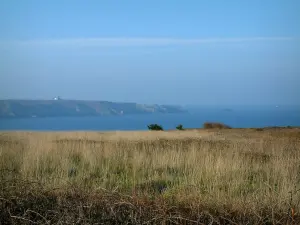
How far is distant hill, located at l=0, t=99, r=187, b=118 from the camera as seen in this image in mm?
30816

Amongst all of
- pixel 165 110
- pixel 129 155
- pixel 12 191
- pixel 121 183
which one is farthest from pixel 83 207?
pixel 165 110

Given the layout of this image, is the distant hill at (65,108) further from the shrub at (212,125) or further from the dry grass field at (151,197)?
the dry grass field at (151,197)

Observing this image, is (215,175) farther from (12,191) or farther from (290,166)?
(12,191)

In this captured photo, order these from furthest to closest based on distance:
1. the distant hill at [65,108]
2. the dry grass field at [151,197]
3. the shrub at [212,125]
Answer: the shrub at [212,125], the distant hill at [65,108], the dry grass field at [151,197]

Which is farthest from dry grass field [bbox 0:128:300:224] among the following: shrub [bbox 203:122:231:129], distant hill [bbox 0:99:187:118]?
shrub [bbox 203:122:231:129]

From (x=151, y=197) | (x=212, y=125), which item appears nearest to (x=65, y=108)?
(x=212, y=125)

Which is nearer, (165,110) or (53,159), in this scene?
(53,159)

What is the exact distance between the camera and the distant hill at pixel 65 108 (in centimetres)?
3082

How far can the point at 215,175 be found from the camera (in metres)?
7.75

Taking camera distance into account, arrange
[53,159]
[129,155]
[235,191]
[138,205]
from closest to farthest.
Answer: [138,205] < [235,191] < [53,159] < [129,155]

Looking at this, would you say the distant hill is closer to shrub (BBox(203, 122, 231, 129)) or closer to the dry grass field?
shrub (BBox(203, 122, 231, 129))

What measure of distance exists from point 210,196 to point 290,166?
379 centimetres

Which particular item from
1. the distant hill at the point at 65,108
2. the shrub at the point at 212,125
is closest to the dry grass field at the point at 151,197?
the distant hill at the point at 65,108

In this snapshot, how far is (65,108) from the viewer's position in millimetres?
51000
